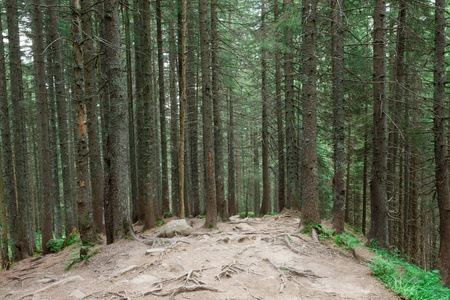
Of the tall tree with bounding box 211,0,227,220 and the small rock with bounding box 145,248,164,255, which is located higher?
the tall tree with bounding box 211,0,227,220

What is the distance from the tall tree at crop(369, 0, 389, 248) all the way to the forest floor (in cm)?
196

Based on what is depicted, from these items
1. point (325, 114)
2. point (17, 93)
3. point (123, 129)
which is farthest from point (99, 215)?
point (325, 114)

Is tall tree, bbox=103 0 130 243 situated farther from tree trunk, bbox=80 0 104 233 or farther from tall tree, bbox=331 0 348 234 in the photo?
tall tree, bbox=331 0 348 234

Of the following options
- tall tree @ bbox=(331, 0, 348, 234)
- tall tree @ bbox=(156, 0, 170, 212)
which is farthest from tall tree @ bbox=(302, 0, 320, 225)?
tall tree @ bbox=(156, 0, 170, 212)

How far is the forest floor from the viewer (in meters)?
4.45

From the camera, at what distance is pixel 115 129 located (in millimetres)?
7090

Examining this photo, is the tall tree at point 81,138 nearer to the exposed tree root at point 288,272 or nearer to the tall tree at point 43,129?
the tall tree at point 43,129

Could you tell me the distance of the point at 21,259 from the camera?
10.8 m

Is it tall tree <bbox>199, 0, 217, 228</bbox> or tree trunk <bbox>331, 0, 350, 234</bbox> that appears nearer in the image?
tree trunk <bbox>331, 0, 350, 234</bbox>

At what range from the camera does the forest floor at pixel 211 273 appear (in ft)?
14.6

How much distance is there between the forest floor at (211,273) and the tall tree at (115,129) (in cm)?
75

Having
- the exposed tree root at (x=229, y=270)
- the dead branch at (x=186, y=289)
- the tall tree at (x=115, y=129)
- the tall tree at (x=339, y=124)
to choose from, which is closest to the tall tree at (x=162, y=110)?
the tall tree at (x=115, y=129)

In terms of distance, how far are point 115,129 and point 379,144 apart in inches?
314

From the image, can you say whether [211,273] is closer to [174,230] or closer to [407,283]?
[174,230]
